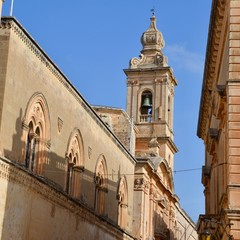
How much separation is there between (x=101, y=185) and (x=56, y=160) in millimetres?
6411

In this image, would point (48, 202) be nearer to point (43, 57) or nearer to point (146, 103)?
point (43, 57)

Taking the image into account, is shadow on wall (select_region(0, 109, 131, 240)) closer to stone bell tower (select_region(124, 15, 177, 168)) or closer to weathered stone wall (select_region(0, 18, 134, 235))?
weathered stone wall (select_region(0, 18, 134, 235))

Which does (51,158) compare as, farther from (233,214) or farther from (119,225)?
(119,225)

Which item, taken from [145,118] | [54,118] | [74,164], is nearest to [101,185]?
[74,164]

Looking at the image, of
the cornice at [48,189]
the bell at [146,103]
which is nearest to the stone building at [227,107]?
the cornice at [48,189]

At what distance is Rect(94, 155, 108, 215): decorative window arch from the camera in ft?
91.2

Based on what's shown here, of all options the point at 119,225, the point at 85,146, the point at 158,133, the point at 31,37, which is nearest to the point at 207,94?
the point at 85,146

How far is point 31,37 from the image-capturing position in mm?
19484

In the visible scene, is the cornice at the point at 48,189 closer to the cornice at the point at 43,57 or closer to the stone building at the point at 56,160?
the stone building at the point at 56,160

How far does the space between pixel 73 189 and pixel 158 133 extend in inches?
1054

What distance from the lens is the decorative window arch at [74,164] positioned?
23984mm

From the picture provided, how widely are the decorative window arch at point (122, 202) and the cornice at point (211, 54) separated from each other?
4718 millimetres

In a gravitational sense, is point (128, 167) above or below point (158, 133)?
below

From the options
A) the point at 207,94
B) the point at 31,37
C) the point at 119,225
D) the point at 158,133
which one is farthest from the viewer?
the point at 158,133
